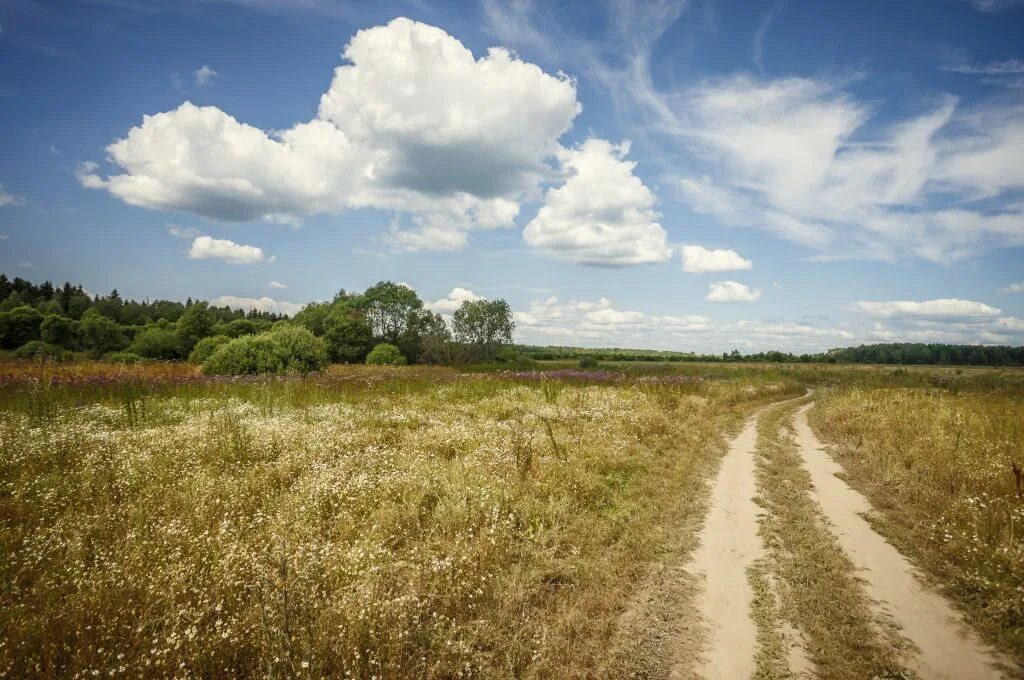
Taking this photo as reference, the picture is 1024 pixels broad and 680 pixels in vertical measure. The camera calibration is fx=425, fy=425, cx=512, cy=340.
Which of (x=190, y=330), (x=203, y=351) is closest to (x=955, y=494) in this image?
(x=203, y=351)

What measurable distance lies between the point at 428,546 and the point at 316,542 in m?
1.34

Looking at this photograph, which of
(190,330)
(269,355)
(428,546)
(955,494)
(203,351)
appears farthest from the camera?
(190,330)

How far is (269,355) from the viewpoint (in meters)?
22.7

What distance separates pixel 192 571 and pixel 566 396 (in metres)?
15.0

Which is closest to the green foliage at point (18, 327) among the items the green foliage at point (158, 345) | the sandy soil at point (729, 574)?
the green foliage at point (158, 345)

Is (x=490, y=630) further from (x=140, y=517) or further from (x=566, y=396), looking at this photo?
(x=566, y=396)

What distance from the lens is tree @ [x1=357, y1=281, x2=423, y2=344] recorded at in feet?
218

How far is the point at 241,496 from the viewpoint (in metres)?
6.45

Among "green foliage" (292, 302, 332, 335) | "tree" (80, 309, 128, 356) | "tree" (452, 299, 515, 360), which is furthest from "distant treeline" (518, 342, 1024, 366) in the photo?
"tree" (80, 309, 128, 356)

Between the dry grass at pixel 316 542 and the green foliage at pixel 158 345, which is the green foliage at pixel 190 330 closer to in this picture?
the green foliage at pixel 158 345

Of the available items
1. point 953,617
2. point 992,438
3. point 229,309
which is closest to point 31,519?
point 953,617

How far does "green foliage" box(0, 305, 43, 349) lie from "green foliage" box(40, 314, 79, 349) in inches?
41.0

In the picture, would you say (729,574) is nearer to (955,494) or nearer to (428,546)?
(428,546)

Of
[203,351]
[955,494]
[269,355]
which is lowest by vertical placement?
[955,494]
